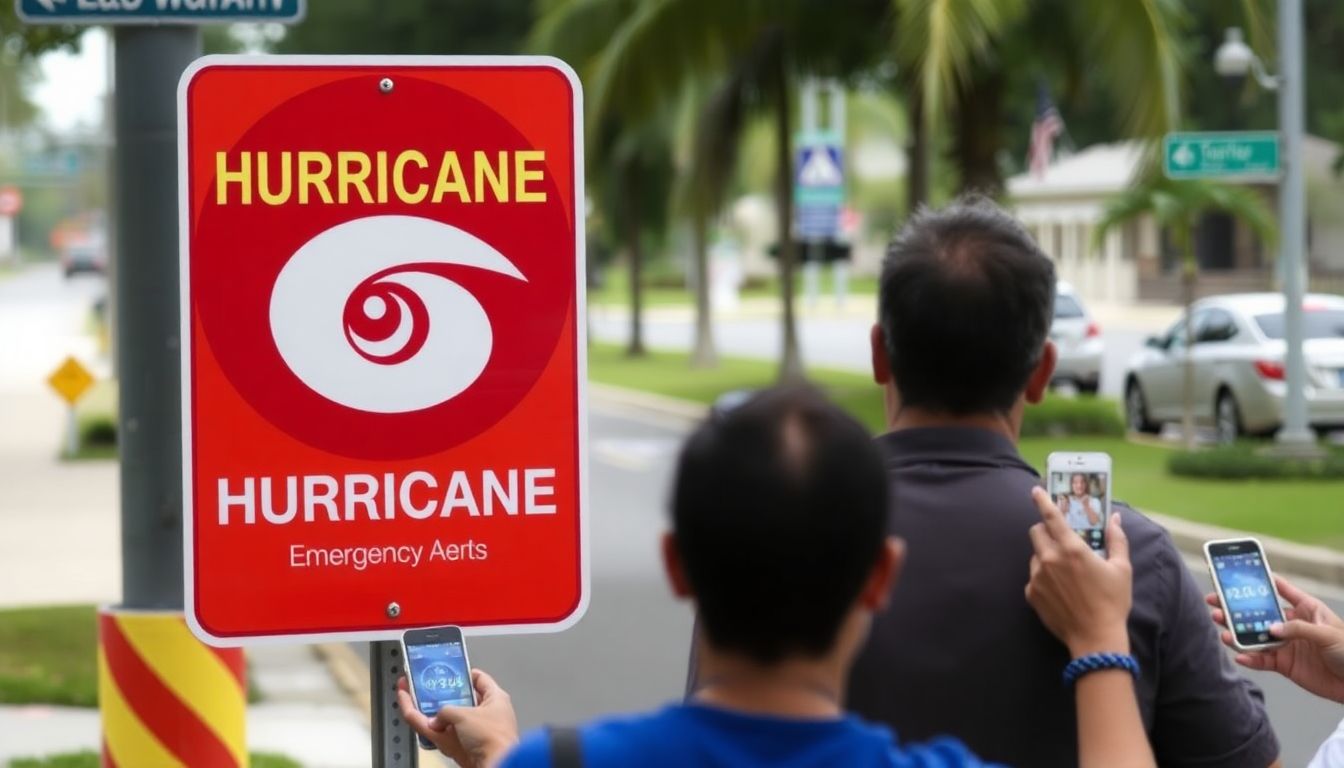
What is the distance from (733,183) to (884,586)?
2504cm

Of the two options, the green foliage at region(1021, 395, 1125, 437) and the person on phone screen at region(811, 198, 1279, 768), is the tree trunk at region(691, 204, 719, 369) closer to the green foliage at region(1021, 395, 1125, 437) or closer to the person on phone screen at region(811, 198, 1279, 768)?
the green foliage at region(1021, 395, 1125, 437)

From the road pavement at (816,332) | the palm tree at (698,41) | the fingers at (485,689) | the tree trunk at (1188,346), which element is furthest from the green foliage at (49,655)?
the road pavement at (816,332)

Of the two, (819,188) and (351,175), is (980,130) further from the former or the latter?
(351,175)

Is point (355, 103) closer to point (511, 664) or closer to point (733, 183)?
point (511, 664)

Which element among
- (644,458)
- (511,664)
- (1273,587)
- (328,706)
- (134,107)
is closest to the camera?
(1273,587)

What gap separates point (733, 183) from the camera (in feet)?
88.6

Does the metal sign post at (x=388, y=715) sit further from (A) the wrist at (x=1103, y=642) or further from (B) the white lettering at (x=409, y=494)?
(A) the wrist at (x=1103, y=642)

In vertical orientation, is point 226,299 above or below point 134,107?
below

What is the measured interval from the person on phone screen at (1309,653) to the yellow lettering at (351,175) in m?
1.61

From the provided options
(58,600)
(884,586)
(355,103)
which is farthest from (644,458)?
(884,586)

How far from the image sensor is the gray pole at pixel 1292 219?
1652cm

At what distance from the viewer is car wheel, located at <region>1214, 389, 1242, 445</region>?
20.4 meters

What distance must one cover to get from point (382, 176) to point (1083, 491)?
1625 millimetres

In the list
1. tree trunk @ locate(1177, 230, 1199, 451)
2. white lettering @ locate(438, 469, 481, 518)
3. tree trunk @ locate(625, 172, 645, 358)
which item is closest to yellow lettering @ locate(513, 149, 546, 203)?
white lettering @ locate(438, 469, 481, 518)
